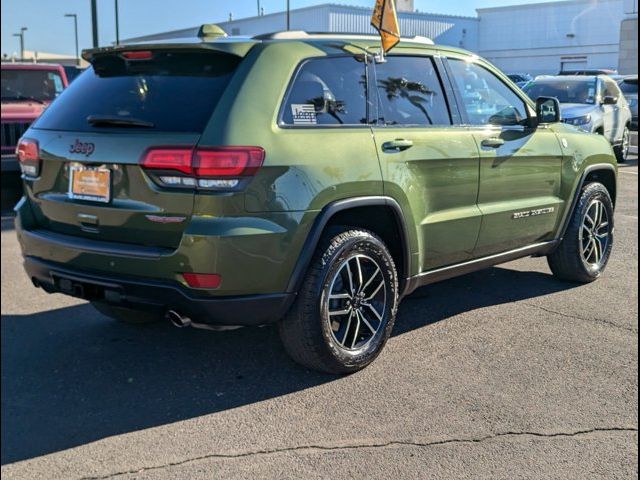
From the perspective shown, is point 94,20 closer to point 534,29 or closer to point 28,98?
point 28,98

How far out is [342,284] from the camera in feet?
12.8

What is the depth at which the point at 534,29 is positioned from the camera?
21.1 metres

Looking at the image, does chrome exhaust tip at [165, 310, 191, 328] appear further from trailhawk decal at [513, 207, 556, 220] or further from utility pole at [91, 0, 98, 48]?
utility pole at [91, 0, 98, 48]

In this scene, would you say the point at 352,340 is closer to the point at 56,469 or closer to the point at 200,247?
the point at 200,247

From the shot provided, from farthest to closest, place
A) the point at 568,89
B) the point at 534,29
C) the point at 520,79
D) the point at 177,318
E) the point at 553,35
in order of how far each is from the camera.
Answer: the point at 534,29 → the point at 553,35 → the point at 520,79 → the point at 568,89 → the point at 177,318

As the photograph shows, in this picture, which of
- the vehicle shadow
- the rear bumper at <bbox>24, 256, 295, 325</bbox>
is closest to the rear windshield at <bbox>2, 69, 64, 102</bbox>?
the vehicle shadow

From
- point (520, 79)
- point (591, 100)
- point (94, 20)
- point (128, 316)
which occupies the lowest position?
point (128, 316)

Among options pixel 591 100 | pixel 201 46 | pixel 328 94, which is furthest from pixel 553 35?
pixel 201 46

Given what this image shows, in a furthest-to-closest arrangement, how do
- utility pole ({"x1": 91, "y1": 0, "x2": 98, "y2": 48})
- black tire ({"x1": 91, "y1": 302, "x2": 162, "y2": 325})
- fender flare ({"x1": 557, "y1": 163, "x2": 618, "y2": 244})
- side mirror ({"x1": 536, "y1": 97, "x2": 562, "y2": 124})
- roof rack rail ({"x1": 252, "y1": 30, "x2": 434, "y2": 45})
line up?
utility pole ({"x1": 91, "y1": 0, "x2": 98, "y2": 48}) → fender flare ({"x1": 557, "y1": 163, "x2": 618, "y2": 244}) → side mirror ({"x1": 536, "y1": 97, "x2": 562, "y2": 124}) → black tire ({"x1": 91, "y1": 302, "x2": 162, "y2": 325}) → roof rack rail ({"x1": 252, "y1": 30, "x2": 434, "y2": 45})

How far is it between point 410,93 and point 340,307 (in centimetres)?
144

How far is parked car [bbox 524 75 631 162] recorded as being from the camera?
12852 millimetres

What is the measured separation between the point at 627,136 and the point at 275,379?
1373 cm

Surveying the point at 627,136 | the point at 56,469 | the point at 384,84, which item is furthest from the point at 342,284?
the point at 627,136

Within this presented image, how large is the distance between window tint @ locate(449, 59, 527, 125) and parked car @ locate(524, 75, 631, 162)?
8123 millimetres
